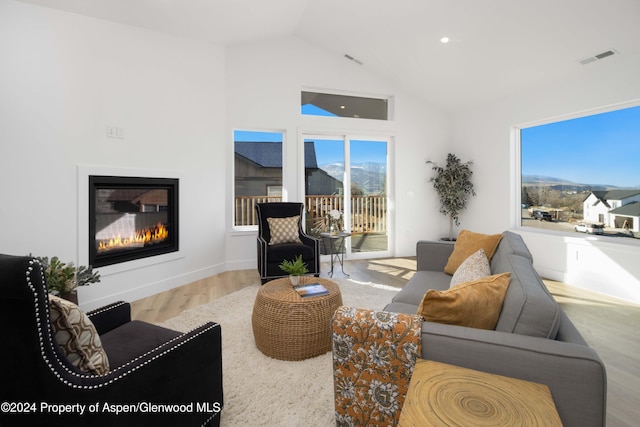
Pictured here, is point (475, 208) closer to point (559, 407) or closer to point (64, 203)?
point (559, 407)

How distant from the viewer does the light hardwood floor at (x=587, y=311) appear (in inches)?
77.7

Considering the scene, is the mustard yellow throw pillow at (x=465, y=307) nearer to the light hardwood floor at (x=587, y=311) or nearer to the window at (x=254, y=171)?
the light hardwood floor at (x=587, y=311)

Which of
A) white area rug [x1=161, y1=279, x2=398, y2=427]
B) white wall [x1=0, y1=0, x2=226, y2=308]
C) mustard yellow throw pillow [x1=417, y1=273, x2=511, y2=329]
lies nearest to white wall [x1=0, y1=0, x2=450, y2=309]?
white wall [x1=0, y1=0, x2=226, y2=308]

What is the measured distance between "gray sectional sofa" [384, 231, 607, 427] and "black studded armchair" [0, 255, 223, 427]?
1.00 meters

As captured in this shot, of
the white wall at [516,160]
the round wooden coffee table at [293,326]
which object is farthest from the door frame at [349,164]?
the round wooden coffee table at [293,326]

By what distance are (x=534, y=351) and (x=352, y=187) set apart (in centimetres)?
471

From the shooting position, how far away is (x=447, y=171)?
18.9 feet

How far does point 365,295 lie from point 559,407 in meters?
2.64

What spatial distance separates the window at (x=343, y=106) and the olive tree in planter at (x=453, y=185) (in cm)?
132

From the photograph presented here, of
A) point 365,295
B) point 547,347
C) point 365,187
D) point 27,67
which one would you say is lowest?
point 365,295

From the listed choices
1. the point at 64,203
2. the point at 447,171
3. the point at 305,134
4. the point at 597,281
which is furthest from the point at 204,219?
the point at 597,281

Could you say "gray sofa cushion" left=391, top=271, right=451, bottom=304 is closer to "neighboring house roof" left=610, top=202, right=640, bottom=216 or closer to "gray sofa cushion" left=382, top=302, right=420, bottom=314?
"gray sofa cushion" left=382, top=302, right=420, bottom=314

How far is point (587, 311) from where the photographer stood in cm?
328

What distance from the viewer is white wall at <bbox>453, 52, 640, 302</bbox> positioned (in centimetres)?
361
